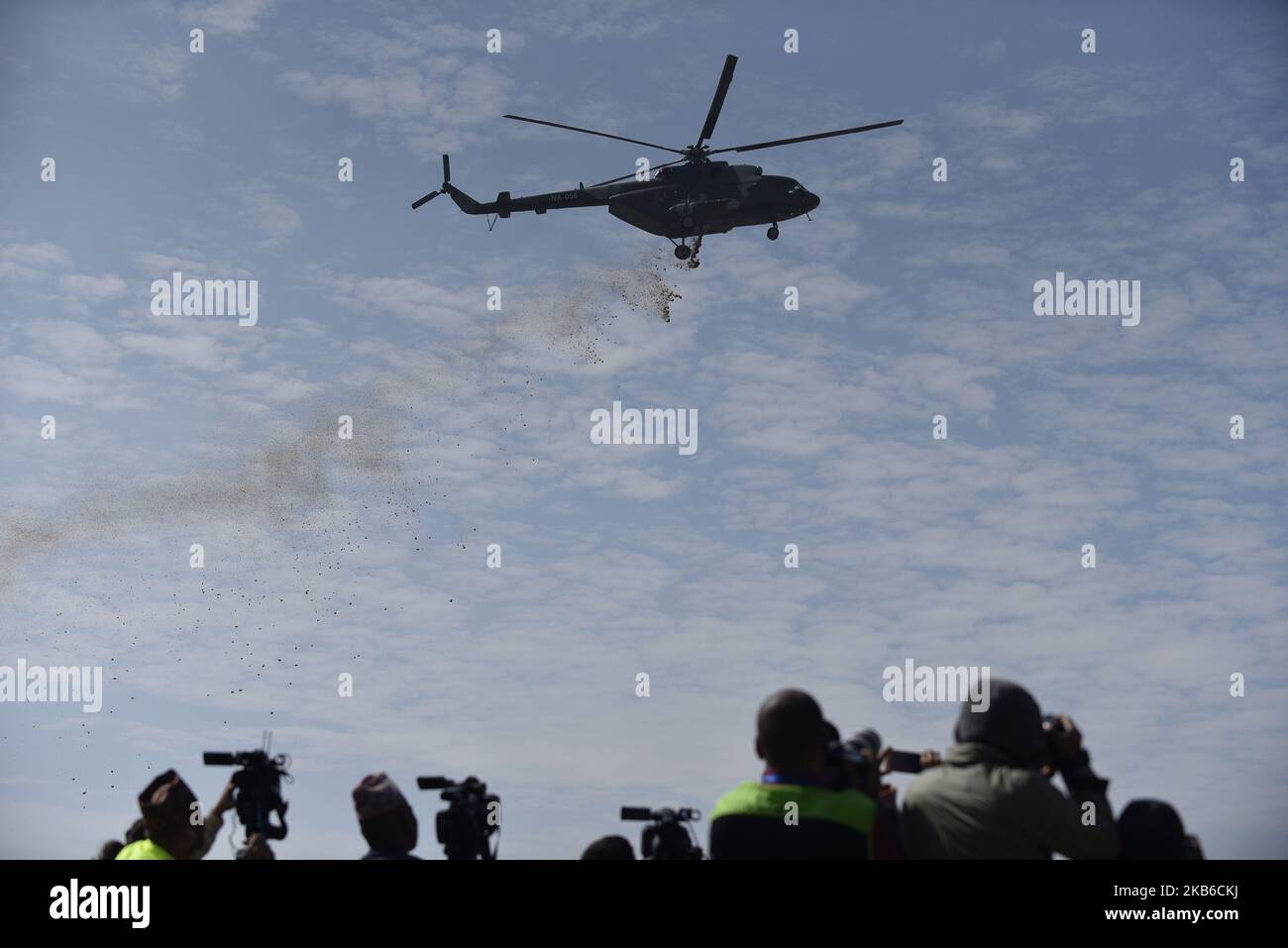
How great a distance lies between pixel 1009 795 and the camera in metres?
→ 6.13

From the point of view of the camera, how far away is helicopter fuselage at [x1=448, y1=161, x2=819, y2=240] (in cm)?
3462

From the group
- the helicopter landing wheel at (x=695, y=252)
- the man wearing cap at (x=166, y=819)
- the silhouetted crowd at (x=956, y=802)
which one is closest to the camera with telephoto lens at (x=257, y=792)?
the man wearing cap at (x=166, y=819)

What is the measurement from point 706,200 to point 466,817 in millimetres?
28746

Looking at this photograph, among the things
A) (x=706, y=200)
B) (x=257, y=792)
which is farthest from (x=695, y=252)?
(x=257, y=792)

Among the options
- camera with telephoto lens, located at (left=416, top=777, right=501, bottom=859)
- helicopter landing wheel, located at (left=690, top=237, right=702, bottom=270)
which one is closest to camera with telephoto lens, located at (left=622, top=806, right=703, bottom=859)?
camera with telephoto lens, located at (left=416, top=777, right=501, bottom=859)

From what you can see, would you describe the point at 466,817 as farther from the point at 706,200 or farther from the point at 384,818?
the point at 706,200

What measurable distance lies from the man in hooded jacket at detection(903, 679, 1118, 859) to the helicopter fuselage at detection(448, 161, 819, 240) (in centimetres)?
2915

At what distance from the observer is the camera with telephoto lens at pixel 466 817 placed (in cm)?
781

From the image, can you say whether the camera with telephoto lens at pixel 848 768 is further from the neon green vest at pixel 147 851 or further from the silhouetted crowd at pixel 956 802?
the neon green vest at pixel 147 851

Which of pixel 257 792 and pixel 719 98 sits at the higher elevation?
pixel 719 98
